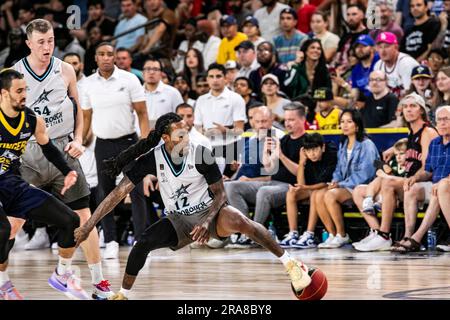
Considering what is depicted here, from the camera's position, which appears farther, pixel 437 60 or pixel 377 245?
pixel 437 60

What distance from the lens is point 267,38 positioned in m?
14.9

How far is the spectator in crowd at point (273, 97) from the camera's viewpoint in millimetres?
12500

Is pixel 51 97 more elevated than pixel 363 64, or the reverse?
pixel 51 97

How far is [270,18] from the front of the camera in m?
14.9

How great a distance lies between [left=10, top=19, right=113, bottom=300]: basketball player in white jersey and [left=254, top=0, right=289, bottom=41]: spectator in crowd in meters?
7.22

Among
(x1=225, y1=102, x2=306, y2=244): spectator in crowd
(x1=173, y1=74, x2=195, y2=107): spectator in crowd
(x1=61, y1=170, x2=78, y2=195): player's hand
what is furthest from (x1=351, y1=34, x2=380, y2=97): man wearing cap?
(x1=61, y1=170, x2=78, y2=195): player's hand

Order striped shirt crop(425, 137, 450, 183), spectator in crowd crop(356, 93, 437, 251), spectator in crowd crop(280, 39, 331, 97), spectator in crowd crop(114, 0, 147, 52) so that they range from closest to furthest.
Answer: striped shirt crop(425, 137, 450, 183), spectator in crowd crop(356, 93, 437, 251), spectator in crowd crop(280, 39, 331, 97), spectator in crowd crop(114, 0, 147, 52)

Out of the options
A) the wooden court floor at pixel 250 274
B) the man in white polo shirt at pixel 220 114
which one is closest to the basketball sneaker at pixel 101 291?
the wooden court floor at pixel 250 274

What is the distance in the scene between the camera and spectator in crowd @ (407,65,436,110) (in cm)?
1142

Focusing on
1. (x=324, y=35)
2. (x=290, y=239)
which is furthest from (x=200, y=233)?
(x=324, y=35)

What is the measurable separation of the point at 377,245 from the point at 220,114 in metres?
2.93

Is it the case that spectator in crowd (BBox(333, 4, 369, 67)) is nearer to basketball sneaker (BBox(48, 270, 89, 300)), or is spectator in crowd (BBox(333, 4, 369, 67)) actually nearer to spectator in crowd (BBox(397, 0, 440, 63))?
spectator in crowd (BBox(397, 0, 440, 63))

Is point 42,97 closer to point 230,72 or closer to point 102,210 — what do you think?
point 102,210
